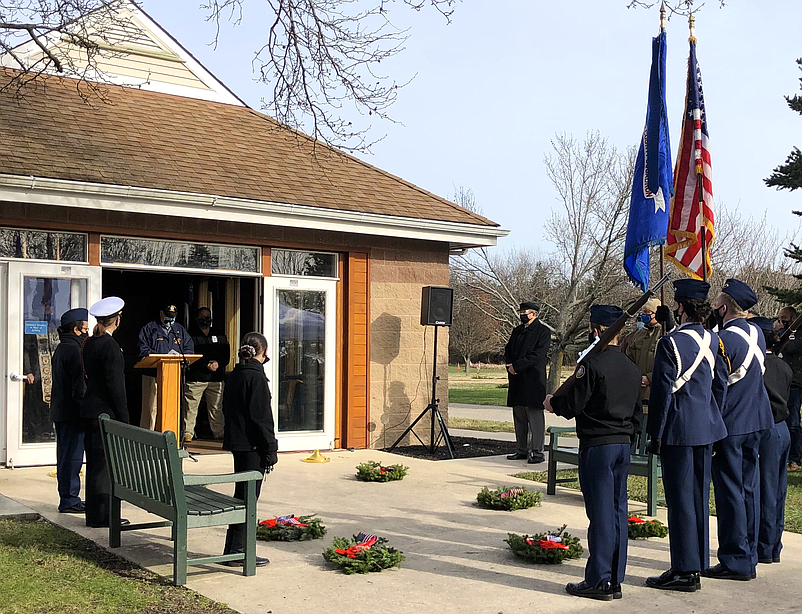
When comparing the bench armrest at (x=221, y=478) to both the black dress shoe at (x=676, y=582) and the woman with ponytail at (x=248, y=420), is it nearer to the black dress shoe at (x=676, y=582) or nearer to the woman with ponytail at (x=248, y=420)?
the woman with ponytail at (x=248, y=420)

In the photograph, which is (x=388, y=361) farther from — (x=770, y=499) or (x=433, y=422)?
(x=770, y=499)

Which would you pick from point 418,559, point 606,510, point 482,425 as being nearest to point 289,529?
point 418,559

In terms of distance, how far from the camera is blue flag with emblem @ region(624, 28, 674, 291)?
9992 millimetres

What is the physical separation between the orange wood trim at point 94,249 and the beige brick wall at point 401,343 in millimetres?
3917

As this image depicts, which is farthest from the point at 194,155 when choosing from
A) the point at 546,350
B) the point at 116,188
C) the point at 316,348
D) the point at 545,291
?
the point at 545,291

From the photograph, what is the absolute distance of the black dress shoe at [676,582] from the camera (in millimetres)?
6172

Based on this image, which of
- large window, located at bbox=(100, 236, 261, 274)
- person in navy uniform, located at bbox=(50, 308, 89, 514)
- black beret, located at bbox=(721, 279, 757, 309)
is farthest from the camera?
large window, located at bbox=(100, 236, 261, 274)

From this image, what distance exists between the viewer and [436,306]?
527 inches

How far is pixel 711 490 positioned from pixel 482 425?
304 inches

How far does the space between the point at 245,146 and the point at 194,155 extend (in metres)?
1.34

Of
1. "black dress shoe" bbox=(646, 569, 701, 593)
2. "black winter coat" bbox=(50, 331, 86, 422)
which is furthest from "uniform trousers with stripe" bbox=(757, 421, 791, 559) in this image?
"black winter coat" bbox=(50, 331, 86, 422)

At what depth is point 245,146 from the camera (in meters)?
14.1

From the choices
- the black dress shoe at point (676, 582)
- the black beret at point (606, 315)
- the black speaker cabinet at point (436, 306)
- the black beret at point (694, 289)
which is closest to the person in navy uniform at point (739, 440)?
the black dress shoe at point (676, 582)

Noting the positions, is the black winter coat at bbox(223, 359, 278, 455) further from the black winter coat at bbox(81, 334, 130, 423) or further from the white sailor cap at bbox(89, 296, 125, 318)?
the white sailor cap at bbox(89, 296, 125, 318)
